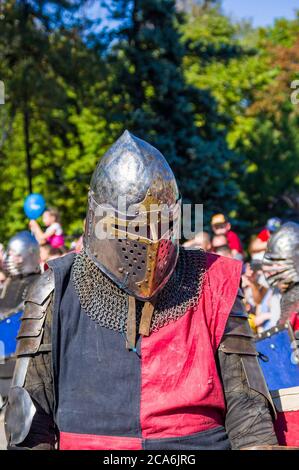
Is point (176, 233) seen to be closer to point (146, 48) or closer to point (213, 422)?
point (213, 422)

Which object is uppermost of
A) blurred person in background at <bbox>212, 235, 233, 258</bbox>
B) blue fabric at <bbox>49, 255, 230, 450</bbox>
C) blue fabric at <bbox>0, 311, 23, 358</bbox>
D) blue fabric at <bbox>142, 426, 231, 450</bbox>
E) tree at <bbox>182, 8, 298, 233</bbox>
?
tree at <bbox>182, 8, 298, 233</bbox>

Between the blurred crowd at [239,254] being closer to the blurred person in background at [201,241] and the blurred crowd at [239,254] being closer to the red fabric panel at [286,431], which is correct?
the blurred person in background at [201,241]

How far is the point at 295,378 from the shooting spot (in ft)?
14.7

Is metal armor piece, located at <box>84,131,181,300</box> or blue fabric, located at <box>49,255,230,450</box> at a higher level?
metal armor piece, located at <box>84,131,181,300</box>

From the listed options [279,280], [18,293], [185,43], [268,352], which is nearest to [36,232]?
[18,293]

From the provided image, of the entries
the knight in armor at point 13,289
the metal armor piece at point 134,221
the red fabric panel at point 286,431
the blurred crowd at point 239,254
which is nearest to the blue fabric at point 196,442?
the red fabric panel at point 286,431

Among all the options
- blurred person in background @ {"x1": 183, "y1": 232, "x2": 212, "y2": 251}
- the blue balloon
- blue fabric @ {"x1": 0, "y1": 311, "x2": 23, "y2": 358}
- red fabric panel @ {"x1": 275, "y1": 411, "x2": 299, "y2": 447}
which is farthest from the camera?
the blue balloon

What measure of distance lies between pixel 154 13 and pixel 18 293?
10931 millimetres

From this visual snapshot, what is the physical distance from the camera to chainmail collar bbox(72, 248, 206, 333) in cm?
335

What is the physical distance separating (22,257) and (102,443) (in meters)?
4.74

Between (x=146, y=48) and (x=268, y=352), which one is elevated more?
(x=146, y=48)

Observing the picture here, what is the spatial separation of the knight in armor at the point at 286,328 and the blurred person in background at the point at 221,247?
98.5 inches

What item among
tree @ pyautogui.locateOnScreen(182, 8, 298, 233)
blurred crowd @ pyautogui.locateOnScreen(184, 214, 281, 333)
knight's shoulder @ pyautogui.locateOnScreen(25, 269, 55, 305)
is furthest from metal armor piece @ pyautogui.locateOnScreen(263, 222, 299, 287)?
tree @ pyautogui.locateOnScreen(182, 8, 298, 233)

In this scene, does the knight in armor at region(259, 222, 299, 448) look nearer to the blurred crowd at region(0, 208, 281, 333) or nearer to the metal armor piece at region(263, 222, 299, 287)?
the metal armor piece at region(263, 222, 299, 287)
